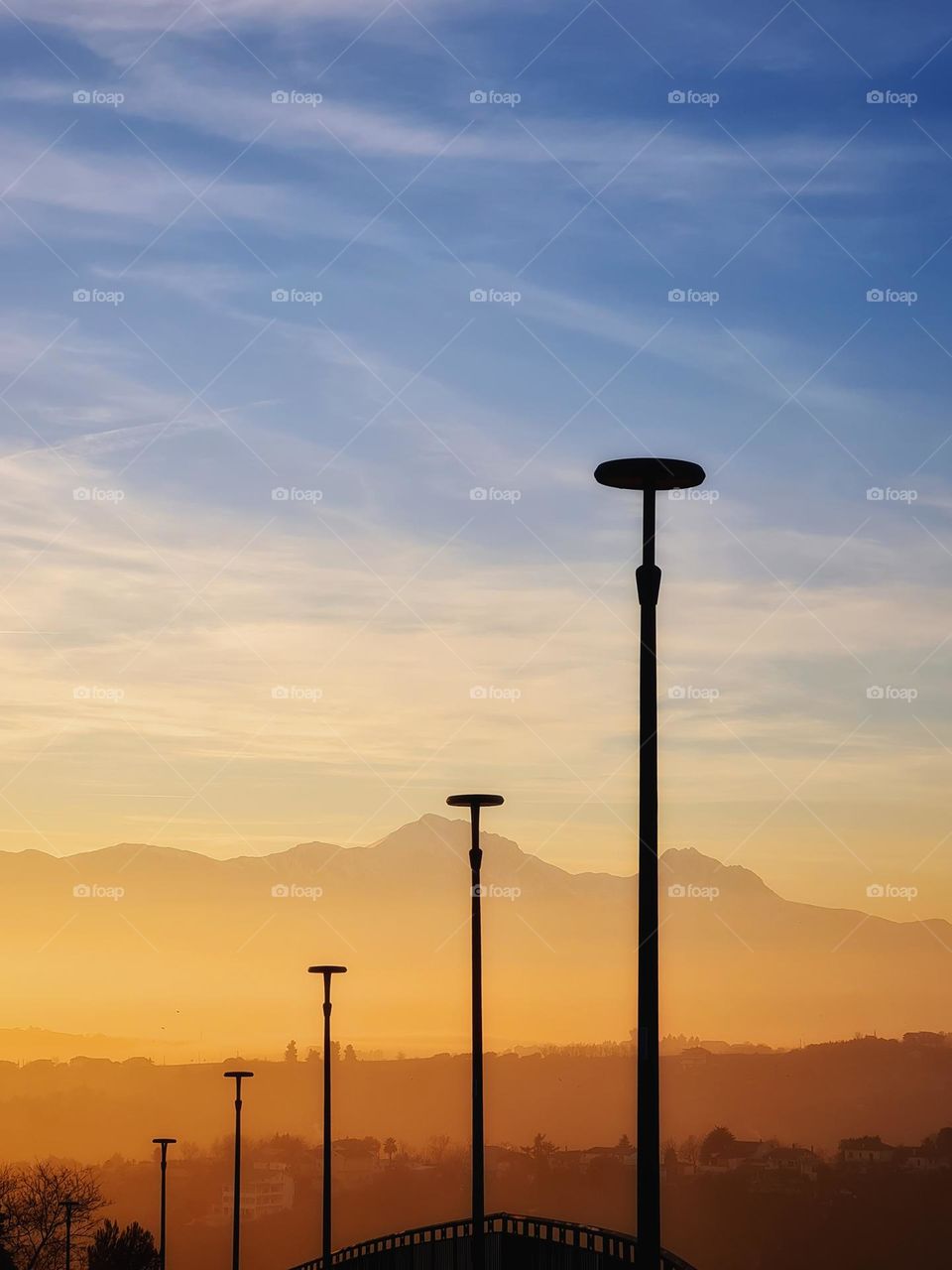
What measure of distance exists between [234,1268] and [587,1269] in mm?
31987

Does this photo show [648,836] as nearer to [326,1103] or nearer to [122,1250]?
[326,1103]

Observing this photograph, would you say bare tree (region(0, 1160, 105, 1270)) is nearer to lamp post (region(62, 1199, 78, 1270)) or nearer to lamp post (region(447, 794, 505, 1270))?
lamp post (region(62, 1199, 78, 1270))

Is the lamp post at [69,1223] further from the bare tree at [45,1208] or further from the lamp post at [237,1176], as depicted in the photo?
the lamp post at [237,1176]

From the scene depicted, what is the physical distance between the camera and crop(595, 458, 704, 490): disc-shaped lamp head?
1528 centimetres

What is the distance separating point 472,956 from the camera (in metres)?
26.9

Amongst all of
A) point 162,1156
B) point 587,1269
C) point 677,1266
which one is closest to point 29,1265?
point 162,1156

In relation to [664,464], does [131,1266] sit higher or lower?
lower

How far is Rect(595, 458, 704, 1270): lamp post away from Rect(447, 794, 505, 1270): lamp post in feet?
36.5

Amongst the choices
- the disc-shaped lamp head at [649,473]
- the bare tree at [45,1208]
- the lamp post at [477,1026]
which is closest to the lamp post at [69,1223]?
the bare tree at [45,1208]

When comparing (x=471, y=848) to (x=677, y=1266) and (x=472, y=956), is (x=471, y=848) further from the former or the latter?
(x=677, y=1266)

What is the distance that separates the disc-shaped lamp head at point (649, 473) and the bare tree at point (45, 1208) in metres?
62.8

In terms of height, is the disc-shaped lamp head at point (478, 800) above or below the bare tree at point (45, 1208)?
above

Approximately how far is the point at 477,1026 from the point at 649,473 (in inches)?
540

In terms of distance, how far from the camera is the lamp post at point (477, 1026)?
2514 cm
